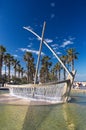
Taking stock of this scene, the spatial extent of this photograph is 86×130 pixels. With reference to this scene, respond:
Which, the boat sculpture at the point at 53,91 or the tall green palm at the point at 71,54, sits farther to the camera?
the tall green palm at the point at 71,54

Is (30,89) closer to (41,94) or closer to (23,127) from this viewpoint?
(41,94)

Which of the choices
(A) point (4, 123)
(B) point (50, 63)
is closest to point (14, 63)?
(B) point (50, 63)

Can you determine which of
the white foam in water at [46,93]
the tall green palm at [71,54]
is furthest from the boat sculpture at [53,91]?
the tall green palm at [71,54]

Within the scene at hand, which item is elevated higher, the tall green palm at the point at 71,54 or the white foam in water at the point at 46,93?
the tall green palm at the point at 71,54

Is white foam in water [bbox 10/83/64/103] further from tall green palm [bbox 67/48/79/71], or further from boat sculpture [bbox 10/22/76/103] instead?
tall green palm [bbox 67/48/79/71]

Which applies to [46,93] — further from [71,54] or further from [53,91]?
[71,54]

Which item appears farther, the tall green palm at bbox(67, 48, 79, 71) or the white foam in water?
the tall green palm at bbox(67, 48, 79, 71)

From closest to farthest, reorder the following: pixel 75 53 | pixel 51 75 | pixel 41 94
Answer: pixel 41 94 → pixel 75 53 → pixel 51 75

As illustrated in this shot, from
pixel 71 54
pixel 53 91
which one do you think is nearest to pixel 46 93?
pixel 53 91

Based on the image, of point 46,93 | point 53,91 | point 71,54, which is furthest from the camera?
point 71,54

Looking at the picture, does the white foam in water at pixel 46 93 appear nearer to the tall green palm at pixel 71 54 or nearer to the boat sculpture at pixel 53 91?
the boat sculpture at pixel 53 91

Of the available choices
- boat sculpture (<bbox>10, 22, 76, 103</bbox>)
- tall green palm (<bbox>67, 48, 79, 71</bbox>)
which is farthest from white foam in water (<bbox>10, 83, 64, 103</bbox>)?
tall green palm (<bbox>67, 48, 79, 71</bbox>)

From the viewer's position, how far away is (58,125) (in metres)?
11.4

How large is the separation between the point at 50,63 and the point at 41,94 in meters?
73.1
